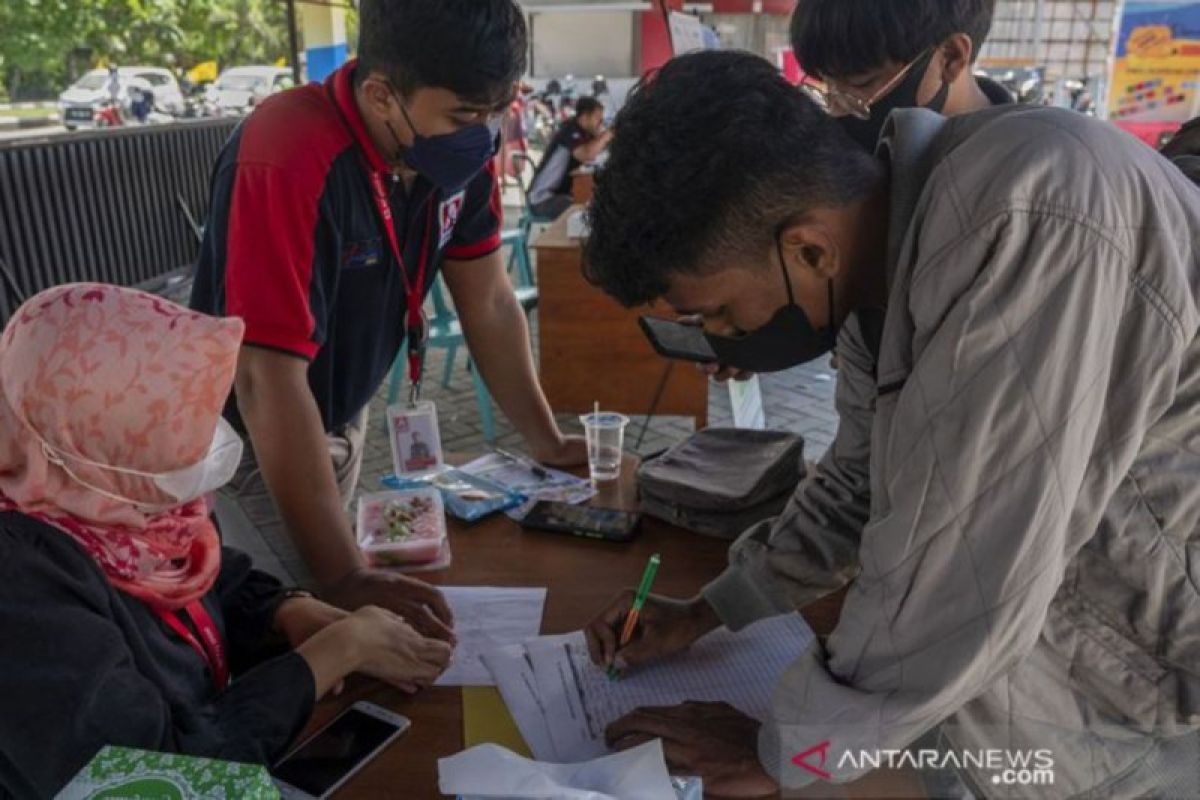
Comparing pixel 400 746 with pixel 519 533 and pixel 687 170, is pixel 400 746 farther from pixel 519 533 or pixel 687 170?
pixel 687 170

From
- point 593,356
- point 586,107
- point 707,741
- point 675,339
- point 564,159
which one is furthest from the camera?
point 586,107

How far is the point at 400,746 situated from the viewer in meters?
1.10

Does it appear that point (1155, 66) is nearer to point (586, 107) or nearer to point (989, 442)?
point (586, 107)

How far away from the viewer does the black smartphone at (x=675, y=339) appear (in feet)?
6.35

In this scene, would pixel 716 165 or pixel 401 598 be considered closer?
pixel 716 165

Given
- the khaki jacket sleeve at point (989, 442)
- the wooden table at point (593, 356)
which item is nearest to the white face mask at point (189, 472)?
the khaki jacket sleeve at point (989, 442)

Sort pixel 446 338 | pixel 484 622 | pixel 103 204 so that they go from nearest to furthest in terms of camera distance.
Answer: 1. pixel 484 622
2. pixel 446 338
3. pixel 103 204

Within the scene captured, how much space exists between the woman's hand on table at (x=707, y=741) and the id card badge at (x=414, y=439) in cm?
86

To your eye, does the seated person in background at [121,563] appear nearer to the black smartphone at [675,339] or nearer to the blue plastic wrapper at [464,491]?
the blue plastic wrapper at [464,491]

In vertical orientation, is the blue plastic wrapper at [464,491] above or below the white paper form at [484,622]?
below

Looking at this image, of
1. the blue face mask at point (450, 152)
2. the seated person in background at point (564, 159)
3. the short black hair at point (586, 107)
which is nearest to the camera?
the blue face mask at point (450, 152)

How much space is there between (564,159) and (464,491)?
5181mm

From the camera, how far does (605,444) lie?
187cm

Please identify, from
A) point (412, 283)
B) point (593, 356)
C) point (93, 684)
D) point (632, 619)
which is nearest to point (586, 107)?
point (593, 356)
